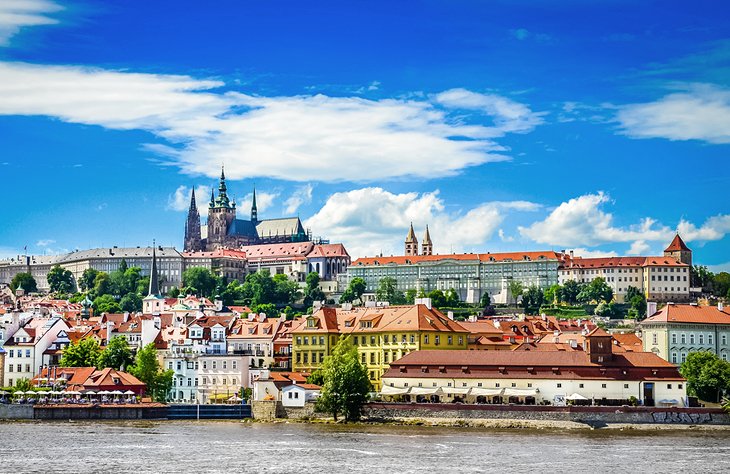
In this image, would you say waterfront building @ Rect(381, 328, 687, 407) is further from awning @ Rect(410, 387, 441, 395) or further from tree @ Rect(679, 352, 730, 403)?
tree @ Rect(679, 352, 730, 403)

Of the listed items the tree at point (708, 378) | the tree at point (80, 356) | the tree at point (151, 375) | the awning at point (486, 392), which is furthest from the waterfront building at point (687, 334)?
the tree at point (80, 356)

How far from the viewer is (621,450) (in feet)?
219

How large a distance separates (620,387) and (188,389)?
3378cm

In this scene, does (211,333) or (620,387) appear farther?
(211,333)

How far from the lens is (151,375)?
95812 millimetres

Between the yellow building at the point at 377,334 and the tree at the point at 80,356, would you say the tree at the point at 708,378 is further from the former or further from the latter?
the tree at the point at 80,356

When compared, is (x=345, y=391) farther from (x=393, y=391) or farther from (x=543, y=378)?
(x=543, y=378)

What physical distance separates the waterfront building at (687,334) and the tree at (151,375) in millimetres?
A: 37026

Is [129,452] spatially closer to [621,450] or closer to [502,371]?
[621,450]

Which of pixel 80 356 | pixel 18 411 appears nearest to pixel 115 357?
pixel 80 356

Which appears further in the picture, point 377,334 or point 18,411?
point 377,334

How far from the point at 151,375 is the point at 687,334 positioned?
134ft

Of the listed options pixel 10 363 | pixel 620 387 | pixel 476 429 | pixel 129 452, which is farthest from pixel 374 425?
pixel 10 363

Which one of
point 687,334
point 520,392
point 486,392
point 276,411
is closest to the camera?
point 520,392
